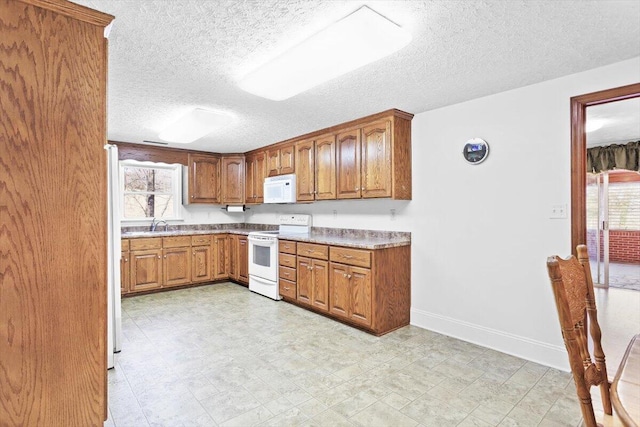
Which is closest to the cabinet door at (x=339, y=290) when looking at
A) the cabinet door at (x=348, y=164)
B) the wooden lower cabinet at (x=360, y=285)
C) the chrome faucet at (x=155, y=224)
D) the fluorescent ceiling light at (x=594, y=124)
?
the wooden lower cabinet at (x=360, y=285)

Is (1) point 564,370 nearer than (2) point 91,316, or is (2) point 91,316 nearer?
(2) point 91,316

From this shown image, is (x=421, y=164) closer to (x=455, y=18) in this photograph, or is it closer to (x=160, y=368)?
(x=455, y=18)

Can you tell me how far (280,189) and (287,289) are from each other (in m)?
1.41

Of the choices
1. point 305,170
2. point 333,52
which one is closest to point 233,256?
point 305,170

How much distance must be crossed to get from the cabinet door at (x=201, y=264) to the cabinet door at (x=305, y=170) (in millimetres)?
1894

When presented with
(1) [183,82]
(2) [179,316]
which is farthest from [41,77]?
(2) [179,316]

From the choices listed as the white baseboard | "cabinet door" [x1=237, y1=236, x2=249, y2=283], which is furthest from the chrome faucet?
the white baseboard

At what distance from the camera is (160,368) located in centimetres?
257

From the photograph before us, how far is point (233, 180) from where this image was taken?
19.0ft

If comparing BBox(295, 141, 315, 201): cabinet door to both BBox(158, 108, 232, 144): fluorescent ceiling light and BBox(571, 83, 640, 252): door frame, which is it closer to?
BBox(158, 108, 232, 144): fluorescent ceiling light

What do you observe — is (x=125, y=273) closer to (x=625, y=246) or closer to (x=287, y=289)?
(x=287, y=289)

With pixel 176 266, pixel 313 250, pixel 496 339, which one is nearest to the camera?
pixel 496 339

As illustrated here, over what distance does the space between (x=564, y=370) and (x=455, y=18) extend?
261cm

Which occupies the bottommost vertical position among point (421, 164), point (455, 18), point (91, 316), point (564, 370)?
point (564, 370)
